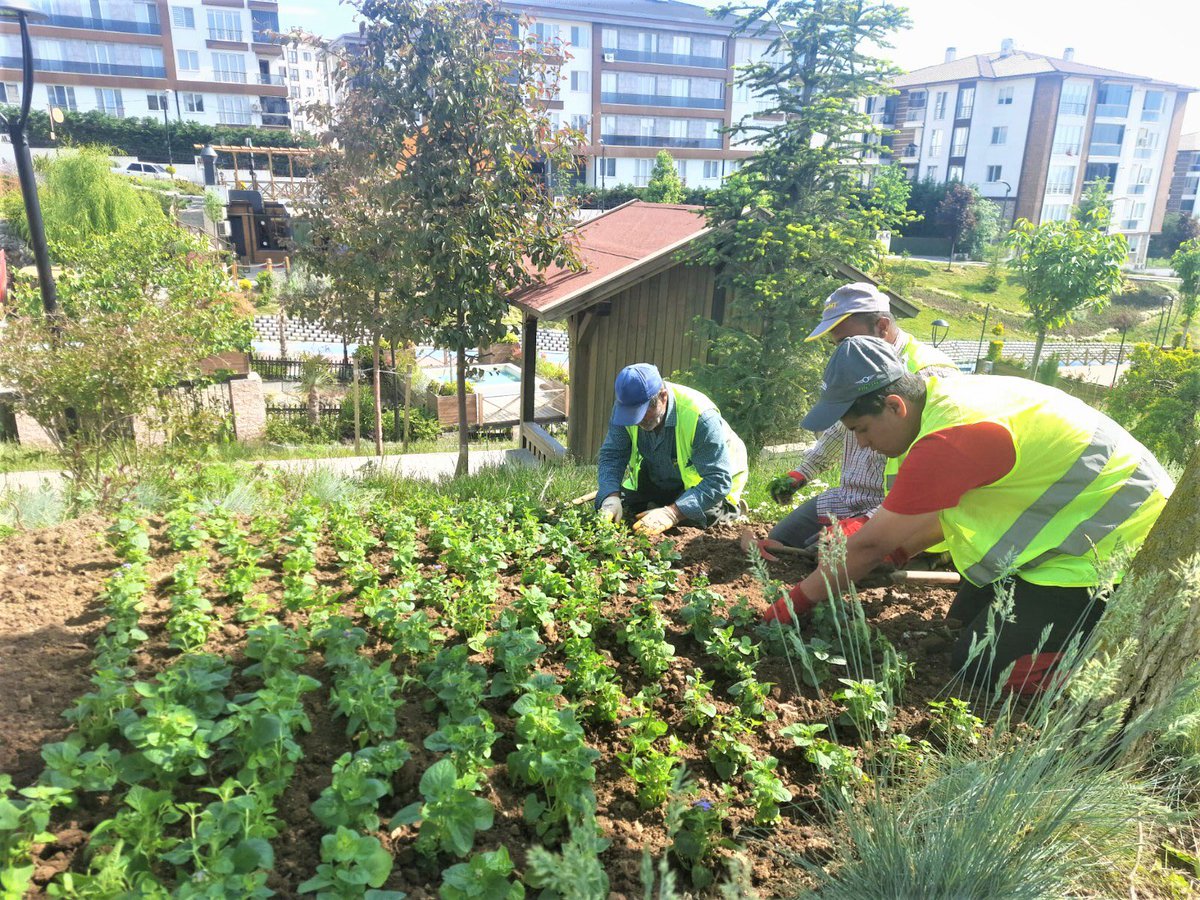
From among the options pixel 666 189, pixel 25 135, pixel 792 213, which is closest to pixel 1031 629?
pixel 792 213

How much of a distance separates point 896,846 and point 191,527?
10.5 ft

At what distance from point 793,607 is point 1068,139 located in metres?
58.0

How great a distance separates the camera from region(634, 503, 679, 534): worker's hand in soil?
4238 mm

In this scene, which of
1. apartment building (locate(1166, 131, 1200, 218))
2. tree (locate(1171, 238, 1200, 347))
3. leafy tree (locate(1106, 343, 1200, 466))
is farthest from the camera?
apartment building (locate(1166, 131, 1200, 218))

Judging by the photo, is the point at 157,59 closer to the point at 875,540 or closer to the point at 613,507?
the point at 613,507

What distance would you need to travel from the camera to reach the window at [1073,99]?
158ft

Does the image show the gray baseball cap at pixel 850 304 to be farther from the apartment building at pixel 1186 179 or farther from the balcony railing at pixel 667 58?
the apartment building at pixel 1186 179

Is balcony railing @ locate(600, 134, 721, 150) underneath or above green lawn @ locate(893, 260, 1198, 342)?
above

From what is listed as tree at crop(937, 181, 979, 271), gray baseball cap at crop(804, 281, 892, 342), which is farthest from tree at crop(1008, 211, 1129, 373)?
tree at crop(937, 181, 979, 271)

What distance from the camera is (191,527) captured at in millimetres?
3666

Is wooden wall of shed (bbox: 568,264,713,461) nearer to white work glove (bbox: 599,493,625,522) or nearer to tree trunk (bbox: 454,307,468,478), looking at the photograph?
tree trunk (bbox: 454,307,468,478)

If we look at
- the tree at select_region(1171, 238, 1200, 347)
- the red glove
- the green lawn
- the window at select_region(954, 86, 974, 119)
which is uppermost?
the window at select_region(954, 86, 974, 119)

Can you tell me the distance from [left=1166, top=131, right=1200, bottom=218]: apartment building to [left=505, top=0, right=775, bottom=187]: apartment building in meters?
33.4

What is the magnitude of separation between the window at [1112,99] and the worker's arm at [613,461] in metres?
57.8
